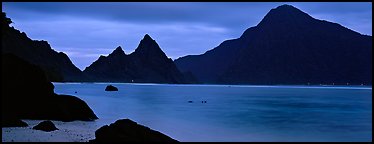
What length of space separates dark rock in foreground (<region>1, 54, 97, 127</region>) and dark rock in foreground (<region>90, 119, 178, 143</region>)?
14889 mm

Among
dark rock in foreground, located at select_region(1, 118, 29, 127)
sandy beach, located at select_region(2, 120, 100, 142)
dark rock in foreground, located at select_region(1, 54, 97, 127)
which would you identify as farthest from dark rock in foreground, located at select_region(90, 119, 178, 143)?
dark rock in foreground, located at select_region(1, 54, 97, 127)

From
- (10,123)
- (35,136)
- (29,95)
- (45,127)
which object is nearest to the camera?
(35,136)

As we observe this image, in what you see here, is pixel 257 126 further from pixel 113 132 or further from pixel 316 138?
pixel 113 132

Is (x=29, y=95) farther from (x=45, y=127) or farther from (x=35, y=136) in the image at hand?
(x=35, y=136)

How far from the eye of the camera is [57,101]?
33.0 m

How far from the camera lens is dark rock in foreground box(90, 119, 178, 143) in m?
17.6

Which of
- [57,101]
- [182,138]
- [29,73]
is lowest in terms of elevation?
[182,138]

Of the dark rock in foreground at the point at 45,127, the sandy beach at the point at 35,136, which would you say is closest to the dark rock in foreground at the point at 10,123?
Result: the sandy beach at the point at 35,136

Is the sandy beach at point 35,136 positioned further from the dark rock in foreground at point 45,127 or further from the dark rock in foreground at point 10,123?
the dark rock in foreground at point 10,123

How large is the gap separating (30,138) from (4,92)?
12753 mm

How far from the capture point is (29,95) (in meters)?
31.8

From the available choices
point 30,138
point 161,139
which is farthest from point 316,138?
point 30,138

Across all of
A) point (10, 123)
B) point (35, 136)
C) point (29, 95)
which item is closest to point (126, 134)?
point (35, 136)

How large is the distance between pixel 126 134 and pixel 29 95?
1716cm
